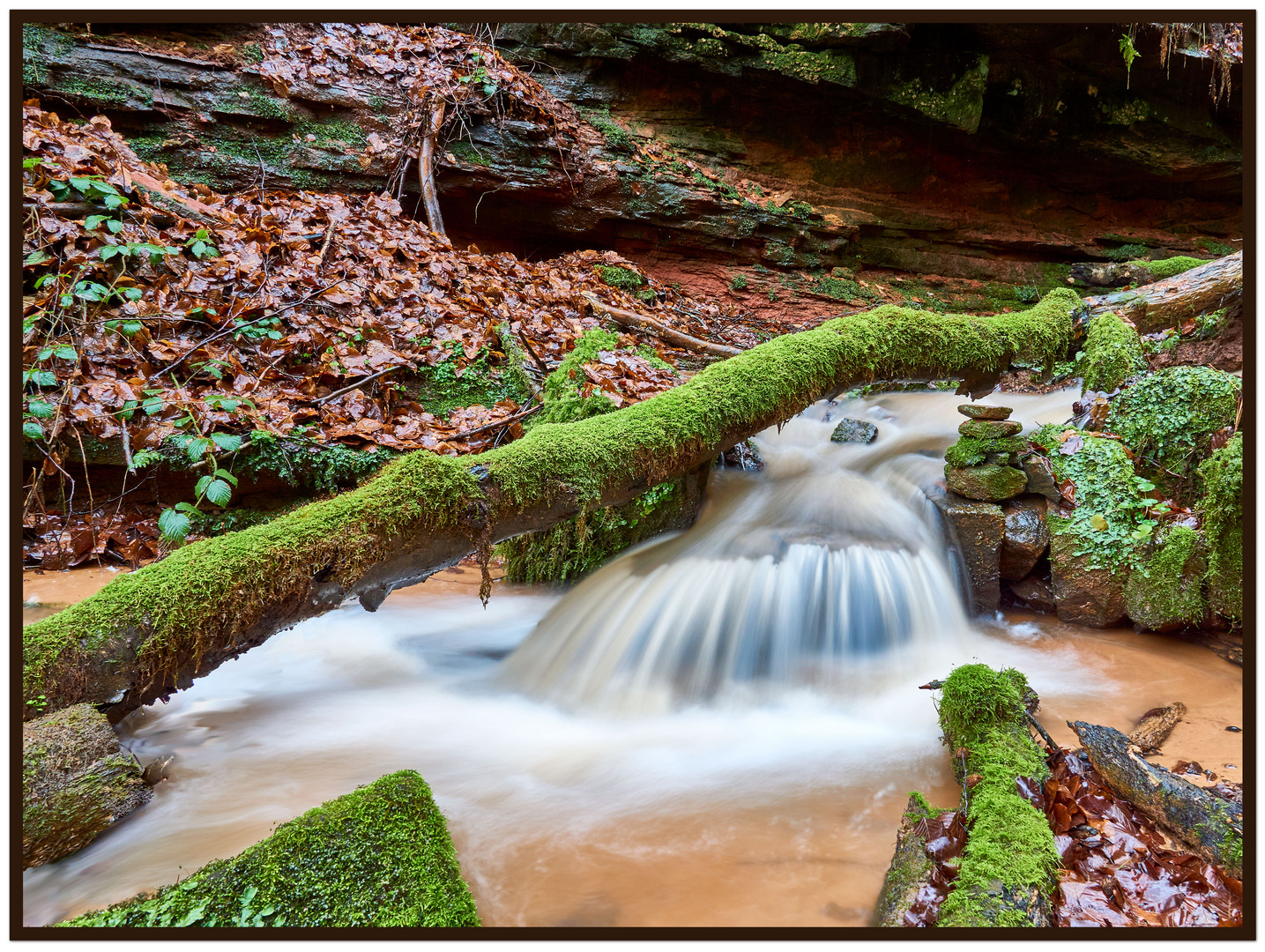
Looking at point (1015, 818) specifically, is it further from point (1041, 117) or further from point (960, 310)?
point (1041, 117)

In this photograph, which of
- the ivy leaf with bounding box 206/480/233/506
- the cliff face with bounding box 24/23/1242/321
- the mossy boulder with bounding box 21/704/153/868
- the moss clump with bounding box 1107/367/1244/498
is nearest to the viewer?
the mossy boulder with bounding box 21/704/153/868

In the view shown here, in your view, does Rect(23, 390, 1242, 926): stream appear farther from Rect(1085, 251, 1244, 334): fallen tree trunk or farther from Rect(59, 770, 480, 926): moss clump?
Rect(1085, 251, 1244, 334): fallen tree trunk

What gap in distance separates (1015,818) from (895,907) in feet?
1.49

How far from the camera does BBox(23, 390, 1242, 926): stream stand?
6.78ft

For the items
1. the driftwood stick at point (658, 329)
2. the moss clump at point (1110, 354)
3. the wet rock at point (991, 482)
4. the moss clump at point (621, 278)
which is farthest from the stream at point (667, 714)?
the moss clump at point (621, 278)

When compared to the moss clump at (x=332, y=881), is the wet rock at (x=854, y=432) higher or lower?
higher

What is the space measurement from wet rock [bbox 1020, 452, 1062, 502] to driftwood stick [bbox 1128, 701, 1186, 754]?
1641 millimetres

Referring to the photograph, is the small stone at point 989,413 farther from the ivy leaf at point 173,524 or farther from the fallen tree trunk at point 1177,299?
the ivy leaf at point 173,524

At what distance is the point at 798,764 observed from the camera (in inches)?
110

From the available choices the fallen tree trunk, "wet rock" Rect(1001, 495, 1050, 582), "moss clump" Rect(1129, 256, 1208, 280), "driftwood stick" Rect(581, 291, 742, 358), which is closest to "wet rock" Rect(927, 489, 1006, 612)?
"wet rock" Rect(1001, 495, 1050, 582)

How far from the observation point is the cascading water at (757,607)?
3701 mm

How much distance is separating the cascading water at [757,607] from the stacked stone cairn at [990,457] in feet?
1.10

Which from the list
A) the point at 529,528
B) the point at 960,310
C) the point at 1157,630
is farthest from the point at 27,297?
the point at 960,310

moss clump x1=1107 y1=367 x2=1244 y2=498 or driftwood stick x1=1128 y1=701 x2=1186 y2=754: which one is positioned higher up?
moss clump x1=1107 y1=367 x2=1244 y2=498
